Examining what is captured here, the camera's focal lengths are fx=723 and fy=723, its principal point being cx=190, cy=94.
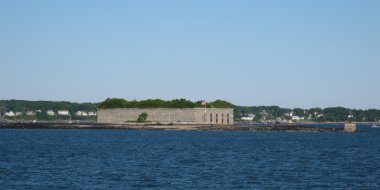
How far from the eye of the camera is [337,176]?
2408 inches

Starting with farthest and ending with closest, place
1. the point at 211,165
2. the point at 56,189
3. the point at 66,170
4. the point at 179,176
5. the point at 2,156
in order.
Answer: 1. the point at 2,156
2. the point at 211,165
3. the point at 66,170
4. the point at 179,176
5. the point at 56,189

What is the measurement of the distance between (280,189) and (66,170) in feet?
71.2

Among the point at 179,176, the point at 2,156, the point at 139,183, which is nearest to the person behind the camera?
the point at 139,183

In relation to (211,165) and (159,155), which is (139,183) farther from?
(159,155)

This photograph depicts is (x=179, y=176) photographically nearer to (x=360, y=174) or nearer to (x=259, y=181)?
(x=259, y=181)

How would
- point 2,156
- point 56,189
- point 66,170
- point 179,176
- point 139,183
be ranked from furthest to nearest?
point 2,156 → point 66,170 → point 179,176 → point 139,183 → point 56,189

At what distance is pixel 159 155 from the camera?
8812 cm

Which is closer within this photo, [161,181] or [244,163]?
[161,181]

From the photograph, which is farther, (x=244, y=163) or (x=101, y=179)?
(x=244, y=163)

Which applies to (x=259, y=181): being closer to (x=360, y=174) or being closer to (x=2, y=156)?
(x=360, y=174)

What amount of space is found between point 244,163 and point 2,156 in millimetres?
29077

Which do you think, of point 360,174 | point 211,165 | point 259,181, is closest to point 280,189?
point 259,181

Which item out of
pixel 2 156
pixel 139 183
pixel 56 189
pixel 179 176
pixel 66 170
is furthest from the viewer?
pixel 2 156

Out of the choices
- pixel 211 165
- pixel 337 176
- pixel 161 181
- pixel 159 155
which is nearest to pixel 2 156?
pixel 159 155
